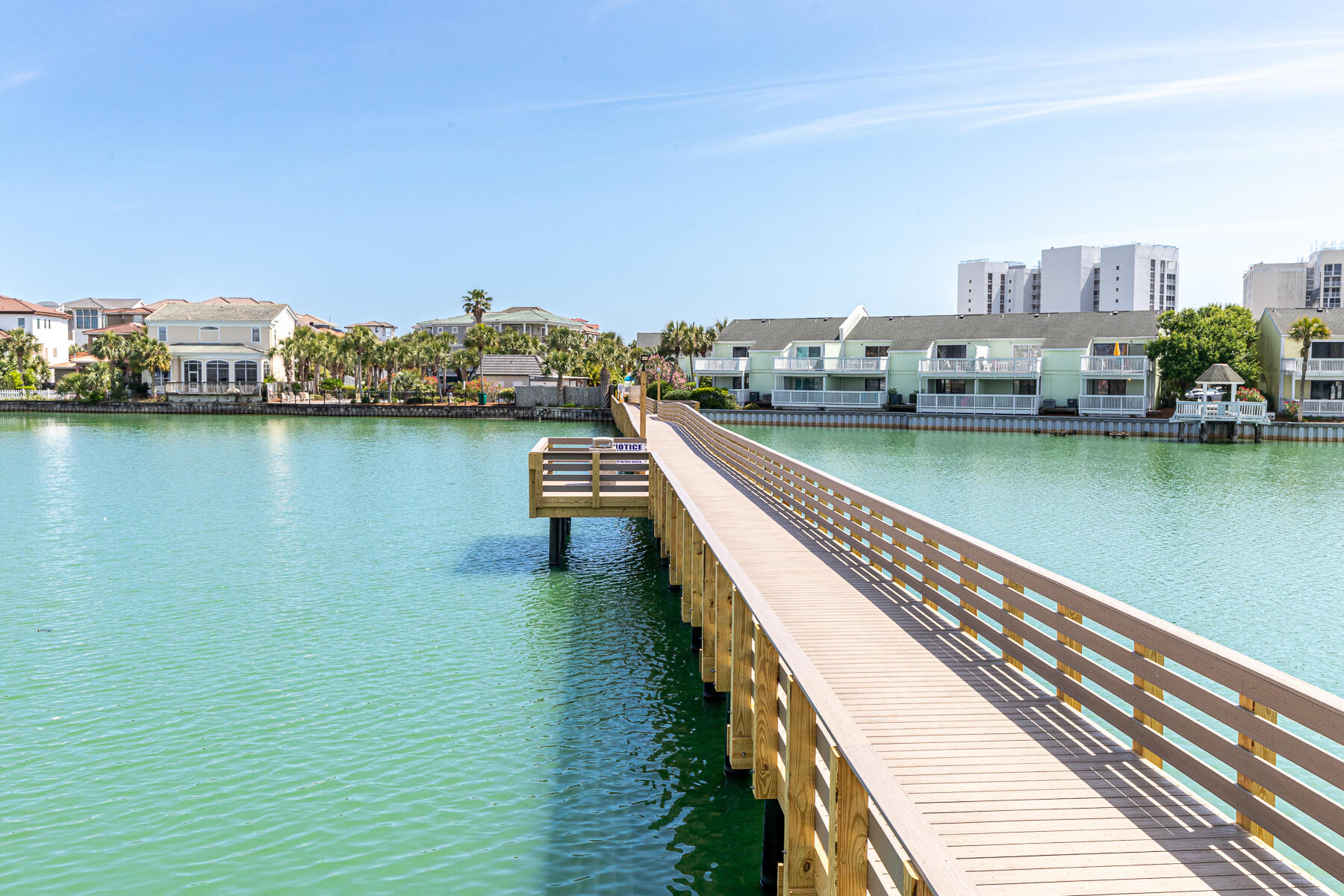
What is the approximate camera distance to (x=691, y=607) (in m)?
13.7

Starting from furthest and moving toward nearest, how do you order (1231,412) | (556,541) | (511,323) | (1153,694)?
(511,323)
(1231,412)
(556,541)
(1153,694)

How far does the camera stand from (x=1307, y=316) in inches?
2687

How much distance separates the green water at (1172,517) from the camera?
17344 mm

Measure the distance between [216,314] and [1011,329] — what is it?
239 feet

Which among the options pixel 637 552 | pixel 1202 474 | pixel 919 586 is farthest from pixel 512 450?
pixel 919 586

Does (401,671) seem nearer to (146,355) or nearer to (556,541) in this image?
(556,541)

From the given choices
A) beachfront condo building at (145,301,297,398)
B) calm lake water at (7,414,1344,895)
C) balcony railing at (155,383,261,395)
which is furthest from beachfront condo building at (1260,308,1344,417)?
beachfront condo building at (145,301,297,398)

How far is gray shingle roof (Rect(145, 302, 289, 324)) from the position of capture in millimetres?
91812

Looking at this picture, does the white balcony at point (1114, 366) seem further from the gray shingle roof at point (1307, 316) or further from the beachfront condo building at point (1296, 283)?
the beachfront condo building at point (1296, 283)

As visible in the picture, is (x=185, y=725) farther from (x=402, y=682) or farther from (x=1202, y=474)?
(x=1202, y=474)

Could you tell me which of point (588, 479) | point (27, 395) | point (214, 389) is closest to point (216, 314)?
point (214, 389)

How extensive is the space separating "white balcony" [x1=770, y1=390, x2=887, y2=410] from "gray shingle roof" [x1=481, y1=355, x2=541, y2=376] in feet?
100

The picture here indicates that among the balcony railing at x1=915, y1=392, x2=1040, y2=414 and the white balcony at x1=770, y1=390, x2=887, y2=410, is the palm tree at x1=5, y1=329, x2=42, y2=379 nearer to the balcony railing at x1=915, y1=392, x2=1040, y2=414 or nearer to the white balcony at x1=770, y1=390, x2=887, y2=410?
the white balcony at x1=770, y1=390, x2=887, y2=410

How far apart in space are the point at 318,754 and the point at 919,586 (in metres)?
6.84
